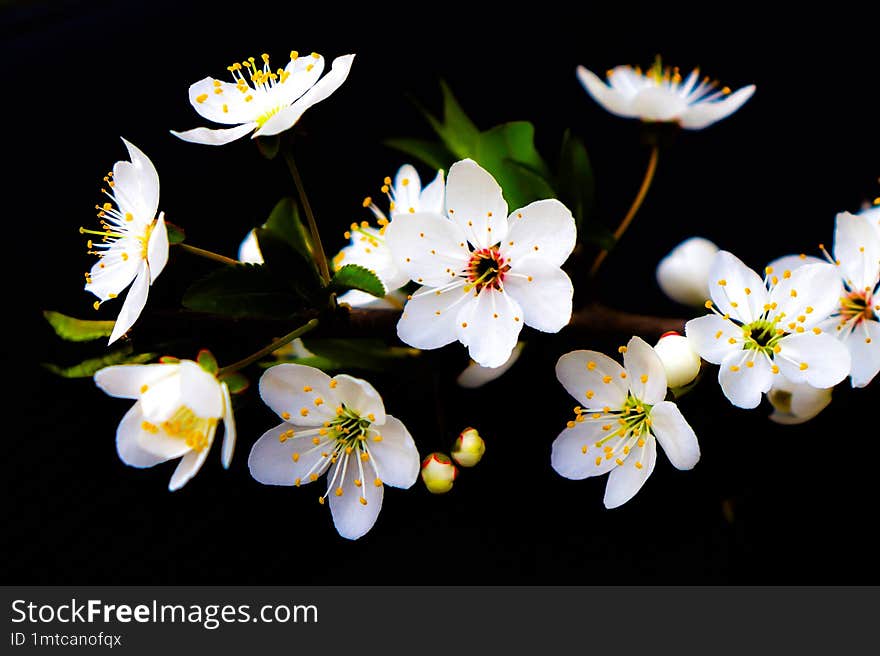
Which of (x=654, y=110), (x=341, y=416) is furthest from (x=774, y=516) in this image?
(x=341, y=416)

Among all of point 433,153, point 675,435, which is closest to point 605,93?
point 433,153

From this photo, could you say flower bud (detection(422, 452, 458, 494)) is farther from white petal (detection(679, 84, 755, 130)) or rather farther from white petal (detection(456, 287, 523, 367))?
white petal (detection(679, 84, 755, 130))

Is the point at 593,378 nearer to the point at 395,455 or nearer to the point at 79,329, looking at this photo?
the point at 395,455

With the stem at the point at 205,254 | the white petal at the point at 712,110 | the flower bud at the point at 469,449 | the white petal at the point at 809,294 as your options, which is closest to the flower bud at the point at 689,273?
the white petal at the point at 712,110

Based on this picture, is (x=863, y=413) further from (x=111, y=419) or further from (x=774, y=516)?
(x=111, y=419)

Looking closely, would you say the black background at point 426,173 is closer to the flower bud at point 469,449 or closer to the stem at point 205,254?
the flower bud at point 469,449

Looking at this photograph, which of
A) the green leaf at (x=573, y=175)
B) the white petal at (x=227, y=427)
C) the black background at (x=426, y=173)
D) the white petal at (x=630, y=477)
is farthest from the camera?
the black background at (x=426, y=173)

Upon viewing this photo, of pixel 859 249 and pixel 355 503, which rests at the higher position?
pixel 859 249
